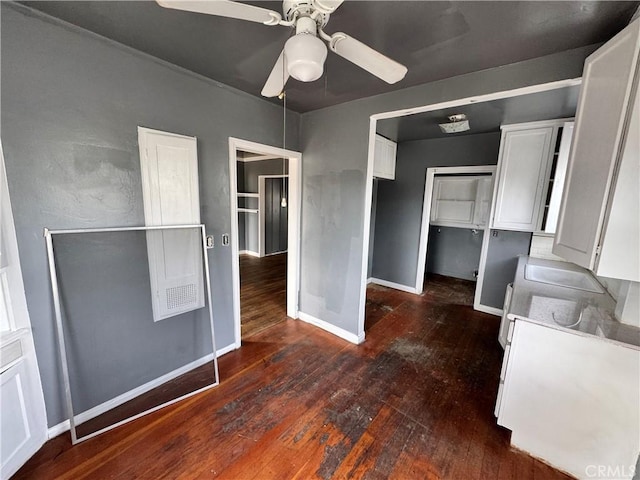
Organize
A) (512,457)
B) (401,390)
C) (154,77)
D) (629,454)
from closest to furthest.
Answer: (629,454) → (512,457) → (154,77) → (401,390)

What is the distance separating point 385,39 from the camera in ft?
5.02

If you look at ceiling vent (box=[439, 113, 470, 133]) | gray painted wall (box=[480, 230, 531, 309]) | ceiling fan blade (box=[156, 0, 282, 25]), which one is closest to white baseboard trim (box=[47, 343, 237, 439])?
ceiling fan blade (box=[156, 0, 282, 25])

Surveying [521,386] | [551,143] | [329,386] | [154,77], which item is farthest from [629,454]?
[154,77]

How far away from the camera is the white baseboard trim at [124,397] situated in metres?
1.68

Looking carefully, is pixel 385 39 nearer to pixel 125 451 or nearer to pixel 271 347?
pixel 271 347

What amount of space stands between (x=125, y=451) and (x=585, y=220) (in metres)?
2.92

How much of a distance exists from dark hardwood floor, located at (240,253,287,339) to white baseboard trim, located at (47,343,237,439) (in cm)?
64

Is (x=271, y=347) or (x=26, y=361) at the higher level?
(x=26, y=361)

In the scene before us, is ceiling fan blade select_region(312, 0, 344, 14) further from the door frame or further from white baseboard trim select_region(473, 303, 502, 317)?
white baseboard trim select_region(473, 303, 502, 317)

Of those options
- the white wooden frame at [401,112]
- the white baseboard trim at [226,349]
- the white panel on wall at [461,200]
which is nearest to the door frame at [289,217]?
the white baseboard trim at [226,349]

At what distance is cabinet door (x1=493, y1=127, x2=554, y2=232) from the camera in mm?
2838

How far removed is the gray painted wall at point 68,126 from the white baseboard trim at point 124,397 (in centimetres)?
9

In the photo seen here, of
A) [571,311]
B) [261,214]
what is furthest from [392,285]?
[261,214]

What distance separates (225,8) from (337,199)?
1988mm
